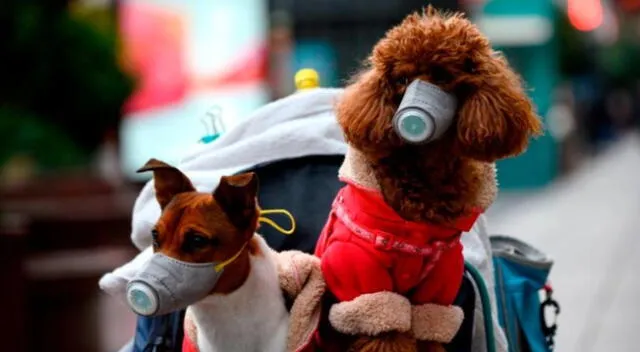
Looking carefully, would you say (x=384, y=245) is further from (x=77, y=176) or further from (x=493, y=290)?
(x=77, y=176)

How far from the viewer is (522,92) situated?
2734mm

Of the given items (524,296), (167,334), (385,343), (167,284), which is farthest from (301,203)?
(167,284)

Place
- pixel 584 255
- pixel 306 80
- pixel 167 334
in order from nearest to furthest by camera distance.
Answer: pixel 167 334, pixel 306 80, pixel 584 255

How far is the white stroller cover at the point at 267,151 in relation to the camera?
3.37m

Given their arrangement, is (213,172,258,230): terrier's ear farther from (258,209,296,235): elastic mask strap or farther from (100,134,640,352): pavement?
(100,134,640,352): pavement

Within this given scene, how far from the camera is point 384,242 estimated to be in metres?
2.78

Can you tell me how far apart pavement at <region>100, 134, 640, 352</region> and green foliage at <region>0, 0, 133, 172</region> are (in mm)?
3533

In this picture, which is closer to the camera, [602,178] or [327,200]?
[327,200]

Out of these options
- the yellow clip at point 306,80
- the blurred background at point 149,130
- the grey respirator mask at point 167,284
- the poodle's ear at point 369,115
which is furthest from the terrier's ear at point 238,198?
the blurred background at point 149,130

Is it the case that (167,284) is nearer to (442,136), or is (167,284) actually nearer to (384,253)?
(384,253)

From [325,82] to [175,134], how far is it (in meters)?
3.84

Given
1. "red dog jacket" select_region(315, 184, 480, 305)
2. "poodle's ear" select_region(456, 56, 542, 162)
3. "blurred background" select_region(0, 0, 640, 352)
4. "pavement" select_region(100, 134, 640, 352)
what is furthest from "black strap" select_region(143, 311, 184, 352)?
"pavement" select_region(100, 134, 640, 352)

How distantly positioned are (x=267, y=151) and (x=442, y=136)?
95 centimetres

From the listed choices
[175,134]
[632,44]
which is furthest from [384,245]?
[632,44]
